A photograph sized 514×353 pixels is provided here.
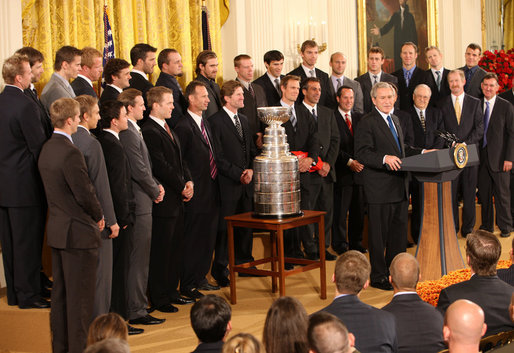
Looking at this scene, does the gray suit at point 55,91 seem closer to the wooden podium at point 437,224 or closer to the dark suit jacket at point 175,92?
the dark suit jacket at point 175,92

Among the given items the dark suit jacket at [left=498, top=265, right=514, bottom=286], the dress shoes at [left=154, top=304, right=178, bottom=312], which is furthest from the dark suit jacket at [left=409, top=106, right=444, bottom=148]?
the dark suit jacket at [left=498, top=265, right=514, bottom=286]

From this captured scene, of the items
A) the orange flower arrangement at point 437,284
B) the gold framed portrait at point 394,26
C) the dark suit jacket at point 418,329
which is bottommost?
the orange flower arrangement at point 437,284

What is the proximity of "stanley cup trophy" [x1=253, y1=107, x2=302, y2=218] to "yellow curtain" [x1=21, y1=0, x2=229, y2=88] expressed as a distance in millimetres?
2238

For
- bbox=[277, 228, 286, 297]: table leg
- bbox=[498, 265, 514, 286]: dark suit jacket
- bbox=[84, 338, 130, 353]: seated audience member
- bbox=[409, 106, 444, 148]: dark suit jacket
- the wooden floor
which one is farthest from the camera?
bbox=[409, 106, 444, 148]: dark suit jacket

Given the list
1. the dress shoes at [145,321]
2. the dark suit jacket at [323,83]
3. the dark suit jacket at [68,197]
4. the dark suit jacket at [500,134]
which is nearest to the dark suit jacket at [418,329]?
the dark suit jacket at [68,197]

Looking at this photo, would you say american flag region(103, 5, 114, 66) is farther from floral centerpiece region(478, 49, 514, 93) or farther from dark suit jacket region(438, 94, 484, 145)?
floral centerpiece region(478, 49, 514, 93)

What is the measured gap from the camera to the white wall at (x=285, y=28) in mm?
9102

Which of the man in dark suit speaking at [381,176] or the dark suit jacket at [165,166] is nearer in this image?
the dark suit jacket at [165,166]

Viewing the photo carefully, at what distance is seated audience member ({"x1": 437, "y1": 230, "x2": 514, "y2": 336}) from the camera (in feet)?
13.0

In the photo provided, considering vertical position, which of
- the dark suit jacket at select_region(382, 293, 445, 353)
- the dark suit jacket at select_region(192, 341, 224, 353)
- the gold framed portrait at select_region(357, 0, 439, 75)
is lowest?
the dark suit jacket at select_region(382, 293, 445, 353)

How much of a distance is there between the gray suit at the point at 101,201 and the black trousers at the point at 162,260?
84 cm

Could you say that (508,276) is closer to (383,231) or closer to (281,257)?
(281,257)

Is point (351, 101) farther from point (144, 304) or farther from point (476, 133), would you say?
point (144, 304)

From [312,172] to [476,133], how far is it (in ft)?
8.04
